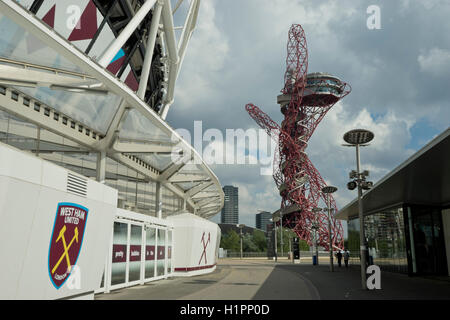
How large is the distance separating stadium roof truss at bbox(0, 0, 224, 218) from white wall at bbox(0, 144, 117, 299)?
2736 millimetres

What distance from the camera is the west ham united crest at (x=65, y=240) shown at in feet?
29.5

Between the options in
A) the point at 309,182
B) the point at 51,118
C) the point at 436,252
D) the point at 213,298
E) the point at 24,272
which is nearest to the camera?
the point at 24,272

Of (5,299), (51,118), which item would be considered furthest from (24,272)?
(51,118)

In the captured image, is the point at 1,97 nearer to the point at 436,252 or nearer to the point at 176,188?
the point at 176,188

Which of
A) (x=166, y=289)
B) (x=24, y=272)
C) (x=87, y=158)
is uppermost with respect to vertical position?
(x=87, y=158)

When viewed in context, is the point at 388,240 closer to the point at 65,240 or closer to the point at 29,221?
the point at 65,240

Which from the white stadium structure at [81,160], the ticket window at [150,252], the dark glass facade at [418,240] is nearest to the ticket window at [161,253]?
the white stadium structure at [81,160]

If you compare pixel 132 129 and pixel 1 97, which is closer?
pixel 1 97

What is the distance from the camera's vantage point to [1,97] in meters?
10.5

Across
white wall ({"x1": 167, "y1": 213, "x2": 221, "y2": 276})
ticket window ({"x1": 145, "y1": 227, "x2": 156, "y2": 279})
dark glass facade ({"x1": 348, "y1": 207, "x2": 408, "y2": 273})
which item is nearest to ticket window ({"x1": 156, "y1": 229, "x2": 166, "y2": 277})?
ticket window ({"x1": 145, "y1": 227, "x2": 156, "y2": 279})

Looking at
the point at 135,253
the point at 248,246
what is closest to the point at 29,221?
the point at 135,253

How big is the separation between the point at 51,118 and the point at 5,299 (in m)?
6.64

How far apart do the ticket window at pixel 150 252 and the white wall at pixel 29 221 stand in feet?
27.8

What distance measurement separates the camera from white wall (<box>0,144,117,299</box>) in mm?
7344
